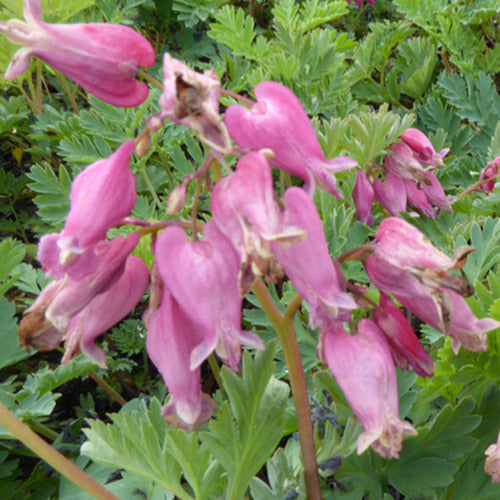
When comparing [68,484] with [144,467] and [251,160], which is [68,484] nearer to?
[144,467]

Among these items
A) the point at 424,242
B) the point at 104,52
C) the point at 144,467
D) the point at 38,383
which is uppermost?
the point at 104,52

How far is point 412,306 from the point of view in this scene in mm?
921

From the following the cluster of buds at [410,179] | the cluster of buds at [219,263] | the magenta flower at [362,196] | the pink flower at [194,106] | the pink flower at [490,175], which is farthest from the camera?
the pink flower at [490,175]

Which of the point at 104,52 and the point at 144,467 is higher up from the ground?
the point at 104,52

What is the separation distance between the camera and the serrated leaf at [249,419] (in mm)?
947

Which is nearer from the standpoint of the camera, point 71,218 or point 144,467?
point 71,218

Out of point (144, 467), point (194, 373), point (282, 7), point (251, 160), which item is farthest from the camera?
point (282, 7)

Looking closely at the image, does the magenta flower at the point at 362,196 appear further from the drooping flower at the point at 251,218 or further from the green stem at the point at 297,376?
the drooping flower at the point at 251,218

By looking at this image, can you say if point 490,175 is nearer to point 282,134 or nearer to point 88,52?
point 282,134

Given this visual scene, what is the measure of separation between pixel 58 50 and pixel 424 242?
559mm

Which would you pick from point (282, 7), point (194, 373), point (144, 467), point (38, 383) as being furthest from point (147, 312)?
point (282, 7)

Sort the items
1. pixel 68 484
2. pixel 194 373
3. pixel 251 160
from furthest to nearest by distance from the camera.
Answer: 1. pixel 68 484
2. pixel 194 373
3. pixel 251 160

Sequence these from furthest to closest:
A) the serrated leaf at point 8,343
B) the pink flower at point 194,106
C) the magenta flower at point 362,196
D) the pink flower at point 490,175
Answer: the pink flower at point 490,175 < the magenta flower at point 362,196 < the serrated leaf at point 8,343 < the pink flower at point 194,106

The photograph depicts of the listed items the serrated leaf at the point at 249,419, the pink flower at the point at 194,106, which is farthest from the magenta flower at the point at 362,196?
the pink flower at the point at 194,106
